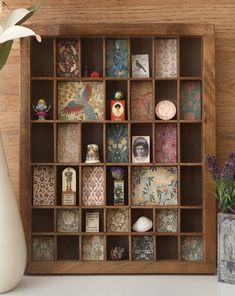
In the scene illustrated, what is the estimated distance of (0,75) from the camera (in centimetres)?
142

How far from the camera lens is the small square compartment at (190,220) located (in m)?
1.34

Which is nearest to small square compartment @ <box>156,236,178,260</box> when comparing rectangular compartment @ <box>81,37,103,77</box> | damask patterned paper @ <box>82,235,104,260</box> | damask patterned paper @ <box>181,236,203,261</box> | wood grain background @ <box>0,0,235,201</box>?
damask patterned paper @ <box>181,236,203,261</box>

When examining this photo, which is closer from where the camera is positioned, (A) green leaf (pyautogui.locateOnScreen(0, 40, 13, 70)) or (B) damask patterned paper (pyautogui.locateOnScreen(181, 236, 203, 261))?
(A) green leaf (pyautogui.locateOnScreen(0, 40, 13, 70))

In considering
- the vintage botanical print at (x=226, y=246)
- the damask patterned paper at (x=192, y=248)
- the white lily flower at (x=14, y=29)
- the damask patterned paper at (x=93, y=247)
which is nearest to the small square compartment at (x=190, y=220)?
the damask patterned paper at (x=192, y=248)

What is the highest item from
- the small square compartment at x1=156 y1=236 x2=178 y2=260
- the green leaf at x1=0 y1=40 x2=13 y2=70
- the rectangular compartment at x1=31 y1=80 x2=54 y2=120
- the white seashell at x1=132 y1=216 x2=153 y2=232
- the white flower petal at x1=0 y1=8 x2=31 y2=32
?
the white flower petal at x1=0 y1=8 x2=31 y2=32

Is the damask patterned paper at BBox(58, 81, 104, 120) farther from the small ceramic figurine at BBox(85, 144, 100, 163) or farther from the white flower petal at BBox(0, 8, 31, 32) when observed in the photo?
the white flower petal at BBox(0, 8, 31, 32)

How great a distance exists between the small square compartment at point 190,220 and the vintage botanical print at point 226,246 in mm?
126

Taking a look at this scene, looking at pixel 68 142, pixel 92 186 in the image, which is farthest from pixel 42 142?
pixel 92 186

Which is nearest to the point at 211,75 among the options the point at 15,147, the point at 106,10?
the point at 106,10

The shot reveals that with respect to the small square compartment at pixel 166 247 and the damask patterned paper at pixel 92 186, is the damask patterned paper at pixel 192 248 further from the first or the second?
the damask patterned paper at pixel 92 186

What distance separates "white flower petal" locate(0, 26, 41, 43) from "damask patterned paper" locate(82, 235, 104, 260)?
566 millimetres

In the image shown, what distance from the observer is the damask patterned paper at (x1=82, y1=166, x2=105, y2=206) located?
1330 mm

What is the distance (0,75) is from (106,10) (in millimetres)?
363

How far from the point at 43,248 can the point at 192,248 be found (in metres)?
0.41
